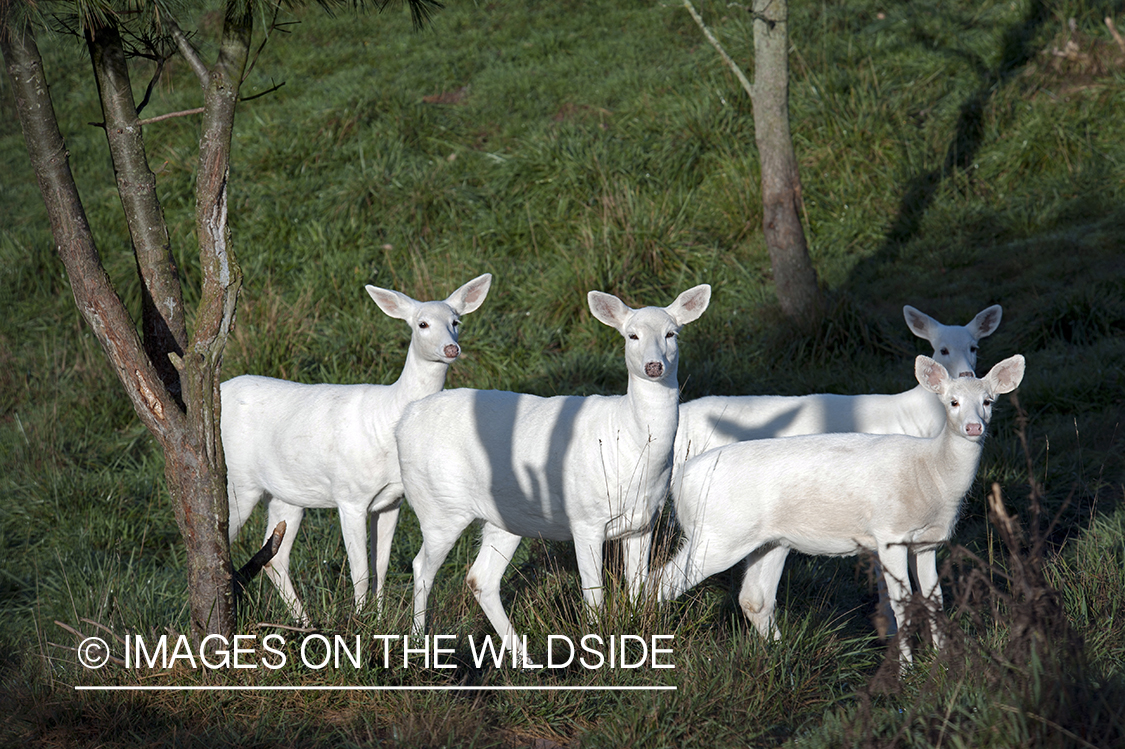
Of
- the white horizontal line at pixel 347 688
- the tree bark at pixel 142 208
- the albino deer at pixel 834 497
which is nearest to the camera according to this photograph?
the white horizontal line at pixel 347 688

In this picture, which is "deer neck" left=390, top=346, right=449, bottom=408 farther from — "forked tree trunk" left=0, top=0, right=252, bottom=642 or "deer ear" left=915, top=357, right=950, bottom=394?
"deer ear" left=915, top=357, right=950, bottom=394

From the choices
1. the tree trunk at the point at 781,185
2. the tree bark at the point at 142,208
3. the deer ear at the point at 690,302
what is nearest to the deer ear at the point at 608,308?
the deer ear at the point at 690,302

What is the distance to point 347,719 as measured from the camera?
3.88 metres

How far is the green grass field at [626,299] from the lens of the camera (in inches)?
151

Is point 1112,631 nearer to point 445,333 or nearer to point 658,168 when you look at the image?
point 445,333

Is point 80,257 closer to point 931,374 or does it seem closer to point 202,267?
point 202,267

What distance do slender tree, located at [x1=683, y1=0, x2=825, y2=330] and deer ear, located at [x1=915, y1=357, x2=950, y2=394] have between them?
3698 mm

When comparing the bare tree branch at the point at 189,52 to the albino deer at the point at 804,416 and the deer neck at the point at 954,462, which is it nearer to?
the albino deer at the point at 804,416

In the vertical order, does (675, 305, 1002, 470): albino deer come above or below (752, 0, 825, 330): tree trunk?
below

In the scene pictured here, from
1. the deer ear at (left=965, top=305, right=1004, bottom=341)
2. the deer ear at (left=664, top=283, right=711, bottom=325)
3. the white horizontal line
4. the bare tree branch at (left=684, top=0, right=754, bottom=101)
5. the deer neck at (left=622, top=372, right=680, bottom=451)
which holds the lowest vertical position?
the white horizontal line

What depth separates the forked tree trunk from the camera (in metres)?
3.95

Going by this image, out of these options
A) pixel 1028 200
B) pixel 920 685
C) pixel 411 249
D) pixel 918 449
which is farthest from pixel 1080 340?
pixel 411 249

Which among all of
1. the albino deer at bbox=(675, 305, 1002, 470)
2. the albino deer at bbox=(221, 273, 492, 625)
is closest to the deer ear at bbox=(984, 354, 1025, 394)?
the albino deer at bbox=(675, 305, 1002, 470)

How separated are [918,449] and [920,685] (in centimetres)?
120
